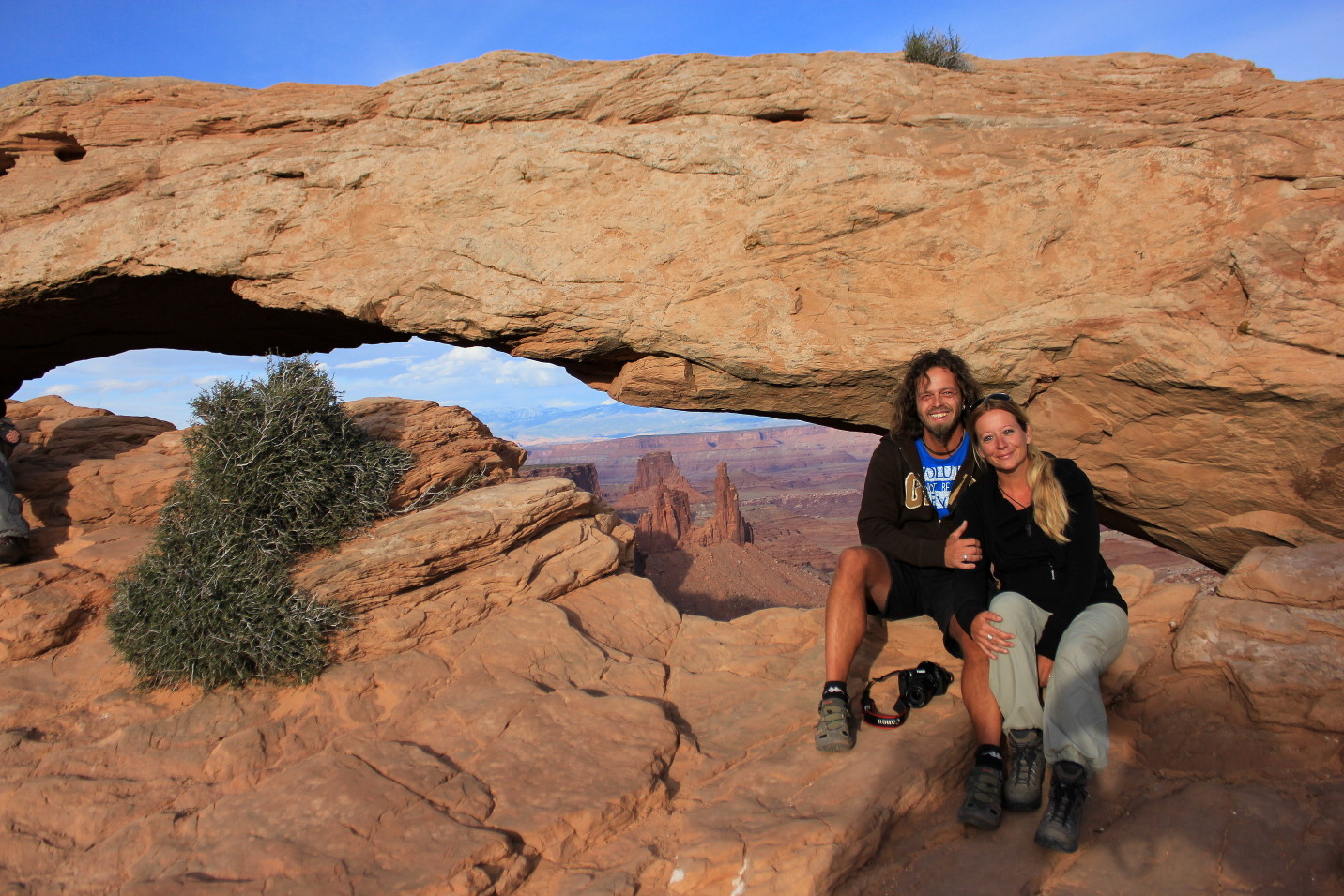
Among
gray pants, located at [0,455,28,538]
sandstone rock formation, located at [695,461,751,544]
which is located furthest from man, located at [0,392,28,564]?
sandstone rock formation, located at [695,461,751,544]

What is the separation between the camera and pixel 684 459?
12356 centimetres

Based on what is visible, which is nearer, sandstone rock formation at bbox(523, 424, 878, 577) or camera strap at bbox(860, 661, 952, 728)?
camera strap at bbox(860, 661, 952, 728)

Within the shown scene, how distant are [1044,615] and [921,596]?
792 mm

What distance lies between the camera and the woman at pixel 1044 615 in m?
3.50

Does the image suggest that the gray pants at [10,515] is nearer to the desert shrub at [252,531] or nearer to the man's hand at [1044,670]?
the desert shrub at [252,531]

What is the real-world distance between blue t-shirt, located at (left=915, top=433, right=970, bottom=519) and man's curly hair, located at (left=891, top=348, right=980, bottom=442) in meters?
0.20

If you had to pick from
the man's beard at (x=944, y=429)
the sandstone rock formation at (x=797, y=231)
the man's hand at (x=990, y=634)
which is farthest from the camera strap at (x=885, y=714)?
the sandstone rock formation at (x=797, y=231)

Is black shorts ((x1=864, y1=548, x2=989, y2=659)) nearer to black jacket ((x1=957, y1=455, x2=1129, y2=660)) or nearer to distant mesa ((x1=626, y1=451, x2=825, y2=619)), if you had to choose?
black jacket ((x1=957, y1=455, x2=1129, y2=660))

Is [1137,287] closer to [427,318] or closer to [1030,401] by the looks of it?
[1030,401]

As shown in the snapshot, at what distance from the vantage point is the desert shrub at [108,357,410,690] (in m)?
5.43

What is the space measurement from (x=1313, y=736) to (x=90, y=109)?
36.5 feet

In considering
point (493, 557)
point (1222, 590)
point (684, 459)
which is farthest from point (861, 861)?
point (684, 459)

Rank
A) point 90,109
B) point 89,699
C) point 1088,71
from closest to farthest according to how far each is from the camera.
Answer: point 89,699, point 1088,71, point 90,109

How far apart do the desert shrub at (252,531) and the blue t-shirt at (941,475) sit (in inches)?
167
